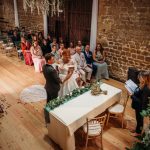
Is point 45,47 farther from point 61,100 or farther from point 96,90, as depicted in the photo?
point 61,100

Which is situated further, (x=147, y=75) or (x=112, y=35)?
(x=112, y=35)

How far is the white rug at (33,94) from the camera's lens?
5.66 meters

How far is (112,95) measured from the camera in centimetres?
431

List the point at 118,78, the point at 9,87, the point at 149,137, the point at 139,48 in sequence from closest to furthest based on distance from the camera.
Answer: the point at 149,137 < the point at 139,48 < the point at 9,87 < the point at 118,78

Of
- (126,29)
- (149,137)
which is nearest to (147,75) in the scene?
(149,137)

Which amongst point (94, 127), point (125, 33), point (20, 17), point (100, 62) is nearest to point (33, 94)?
point (100, 62)

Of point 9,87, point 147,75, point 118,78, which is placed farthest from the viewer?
point 118,78

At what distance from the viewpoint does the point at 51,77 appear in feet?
13.5

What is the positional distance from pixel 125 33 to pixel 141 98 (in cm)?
314

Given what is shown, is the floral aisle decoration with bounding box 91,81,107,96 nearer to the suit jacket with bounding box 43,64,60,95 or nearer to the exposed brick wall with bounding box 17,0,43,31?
the suit jacket with bounding box 43,64,60,95

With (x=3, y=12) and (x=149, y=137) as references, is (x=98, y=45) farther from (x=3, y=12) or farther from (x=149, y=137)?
(x=3, y=12)

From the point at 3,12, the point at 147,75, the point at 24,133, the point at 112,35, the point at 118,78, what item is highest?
the point at 3,12

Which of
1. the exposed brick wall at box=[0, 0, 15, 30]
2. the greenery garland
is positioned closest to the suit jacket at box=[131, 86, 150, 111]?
the greenery garland

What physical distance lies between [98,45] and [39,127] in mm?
3659
